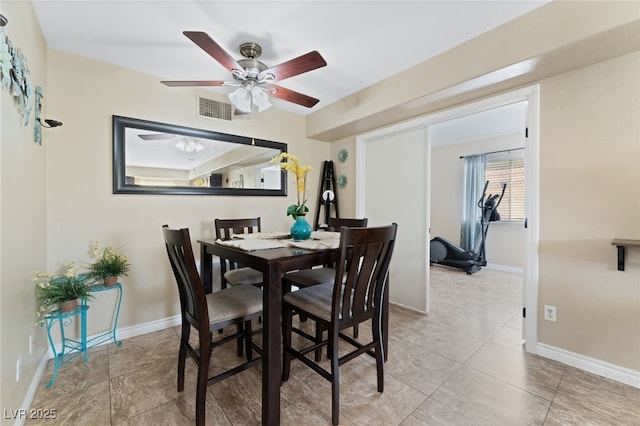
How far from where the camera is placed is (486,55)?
1944 millimetres

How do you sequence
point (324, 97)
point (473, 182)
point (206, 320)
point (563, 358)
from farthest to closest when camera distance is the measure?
1. point (473, 182)
2. point (324, 97)
3. point (563, 358)
4. point (206, 320)

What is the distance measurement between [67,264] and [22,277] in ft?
2.45

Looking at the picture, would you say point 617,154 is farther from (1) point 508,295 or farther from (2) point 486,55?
(1) point 508,295

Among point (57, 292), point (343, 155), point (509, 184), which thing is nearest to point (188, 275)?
point (57, 292)

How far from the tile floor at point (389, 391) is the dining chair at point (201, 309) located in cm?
24

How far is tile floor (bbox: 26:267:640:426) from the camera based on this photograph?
1432 millimetres

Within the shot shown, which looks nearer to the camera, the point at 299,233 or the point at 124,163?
the point at 299,233

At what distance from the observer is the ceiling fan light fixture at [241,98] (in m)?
1.99

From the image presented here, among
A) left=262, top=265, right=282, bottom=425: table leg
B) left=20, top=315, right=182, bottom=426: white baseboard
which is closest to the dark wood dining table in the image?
left=262, top=265, right=282, bottom=425: table leg

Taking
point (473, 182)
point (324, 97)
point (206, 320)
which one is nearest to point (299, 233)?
point (206, 320)

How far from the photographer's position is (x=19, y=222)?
1.41 m

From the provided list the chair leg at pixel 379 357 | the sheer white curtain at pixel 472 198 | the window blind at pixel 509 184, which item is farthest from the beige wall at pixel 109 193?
the window blind at pixel 509 184

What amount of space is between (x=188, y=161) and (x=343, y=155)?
2.01m

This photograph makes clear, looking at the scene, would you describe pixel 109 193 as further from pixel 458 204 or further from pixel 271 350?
pixel 458 204
